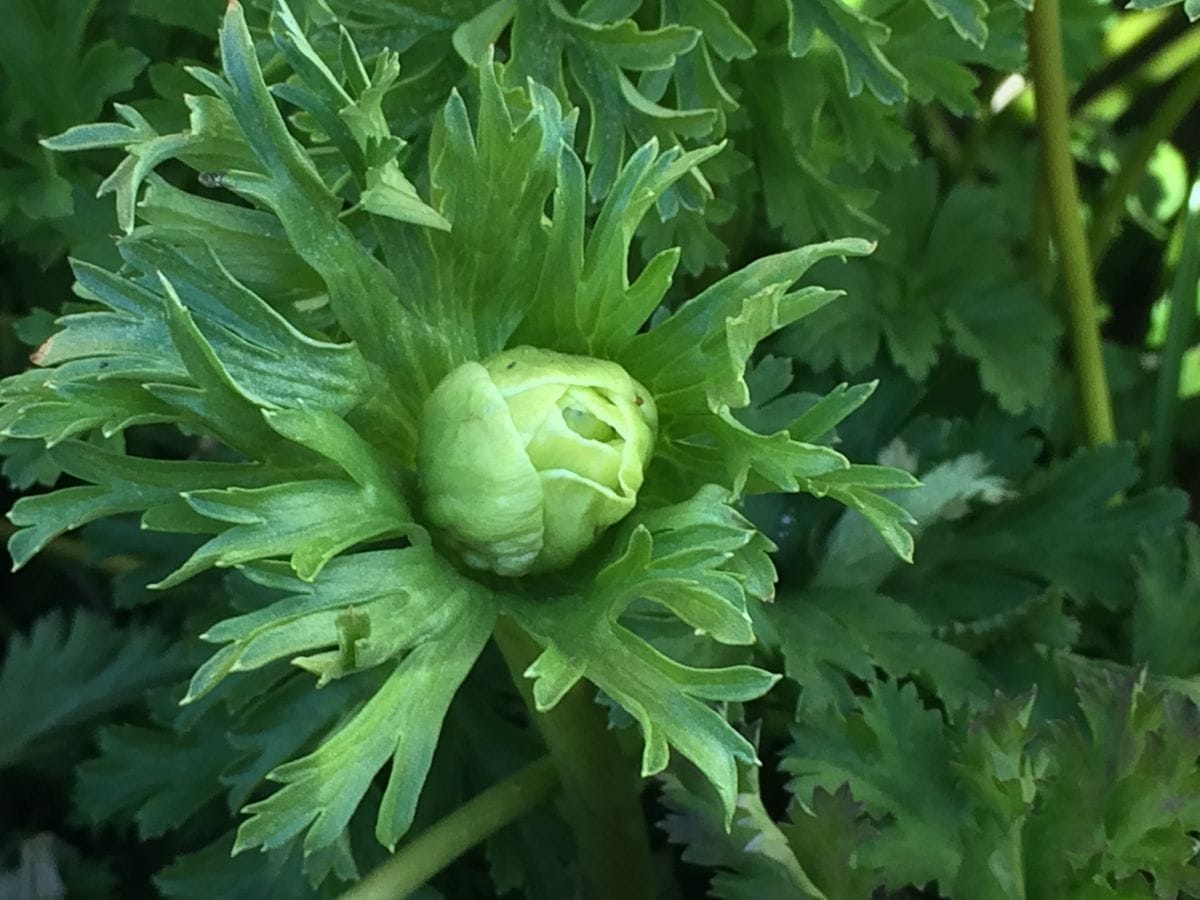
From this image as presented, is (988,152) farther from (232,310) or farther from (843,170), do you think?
(232,310)

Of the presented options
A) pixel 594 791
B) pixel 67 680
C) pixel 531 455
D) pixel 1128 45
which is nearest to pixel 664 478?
pixel 531 455

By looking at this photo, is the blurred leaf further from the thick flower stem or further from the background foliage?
the thick flower stem

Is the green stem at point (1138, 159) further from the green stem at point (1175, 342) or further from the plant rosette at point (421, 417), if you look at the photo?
the plant rosette at point (421, 417)

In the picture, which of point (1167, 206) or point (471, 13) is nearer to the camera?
point (471, 13)

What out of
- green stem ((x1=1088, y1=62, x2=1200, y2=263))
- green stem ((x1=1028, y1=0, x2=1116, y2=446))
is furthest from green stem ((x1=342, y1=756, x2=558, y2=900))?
green stem ((x1=1088, y1=62, x2=1200, y2=263))

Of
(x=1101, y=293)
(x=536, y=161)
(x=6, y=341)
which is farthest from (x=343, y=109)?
(x=1101, y=293)

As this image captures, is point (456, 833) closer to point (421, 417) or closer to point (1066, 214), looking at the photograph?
point (421, 417)
